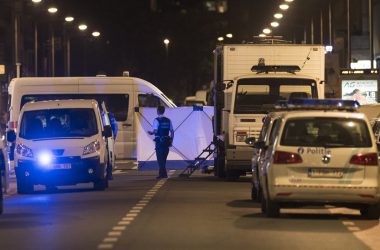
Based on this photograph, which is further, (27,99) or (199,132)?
(27,99)

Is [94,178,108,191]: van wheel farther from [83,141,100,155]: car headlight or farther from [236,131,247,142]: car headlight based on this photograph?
[236,131,247,142]: car headlight

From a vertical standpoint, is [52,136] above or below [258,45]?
below

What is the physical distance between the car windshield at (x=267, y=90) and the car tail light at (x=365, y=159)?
885 cm

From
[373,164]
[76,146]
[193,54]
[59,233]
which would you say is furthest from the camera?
[193,54]

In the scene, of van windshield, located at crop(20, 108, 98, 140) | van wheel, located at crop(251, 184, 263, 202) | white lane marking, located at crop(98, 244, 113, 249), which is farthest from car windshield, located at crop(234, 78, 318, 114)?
white lane marking, located at crop(98, 244, 113, 249)

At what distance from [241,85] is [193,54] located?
68440mm

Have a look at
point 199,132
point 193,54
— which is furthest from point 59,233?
point 193,54

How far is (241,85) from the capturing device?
24.3 metres

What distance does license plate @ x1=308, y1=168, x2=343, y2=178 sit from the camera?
1547 cm

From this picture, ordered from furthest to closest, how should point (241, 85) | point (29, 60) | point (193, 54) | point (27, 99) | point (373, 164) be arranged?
point (193, 54) → point (29, 60) → point (27, 99) → point (241, 85) → point (373, 164)

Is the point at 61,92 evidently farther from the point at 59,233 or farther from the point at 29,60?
the point at 29,60

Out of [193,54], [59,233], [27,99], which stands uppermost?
[193,54]

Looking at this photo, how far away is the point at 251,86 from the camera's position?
24.4 metres

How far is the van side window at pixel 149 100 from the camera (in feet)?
113
